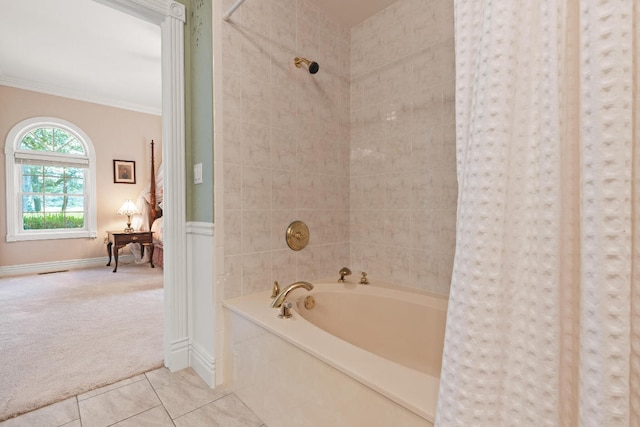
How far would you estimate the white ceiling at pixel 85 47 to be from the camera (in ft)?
8.31

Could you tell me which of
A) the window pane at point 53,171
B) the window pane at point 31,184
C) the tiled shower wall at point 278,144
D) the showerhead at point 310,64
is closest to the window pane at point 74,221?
the window pane at point 31,184

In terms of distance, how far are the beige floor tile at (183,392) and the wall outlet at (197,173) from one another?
107 cm

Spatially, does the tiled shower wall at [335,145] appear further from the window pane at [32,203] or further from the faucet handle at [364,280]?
the window pane at [32,203]

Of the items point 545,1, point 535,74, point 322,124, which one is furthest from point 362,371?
point 322,124

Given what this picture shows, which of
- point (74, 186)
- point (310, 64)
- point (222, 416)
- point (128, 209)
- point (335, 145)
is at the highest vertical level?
point (310, 64)

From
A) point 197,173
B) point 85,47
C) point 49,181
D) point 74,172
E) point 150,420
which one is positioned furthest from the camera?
point 74,172

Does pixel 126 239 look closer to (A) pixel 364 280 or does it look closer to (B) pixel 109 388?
(B) pixel 109 388

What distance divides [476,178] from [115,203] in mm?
5466

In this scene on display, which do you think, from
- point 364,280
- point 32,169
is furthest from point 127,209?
point 364,280

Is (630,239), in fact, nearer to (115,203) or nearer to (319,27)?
(319,27)

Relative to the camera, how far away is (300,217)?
1953mm

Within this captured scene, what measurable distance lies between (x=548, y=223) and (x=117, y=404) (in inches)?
72.8

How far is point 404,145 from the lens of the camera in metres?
1.92

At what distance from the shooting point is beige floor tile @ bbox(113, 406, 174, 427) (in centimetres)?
132
